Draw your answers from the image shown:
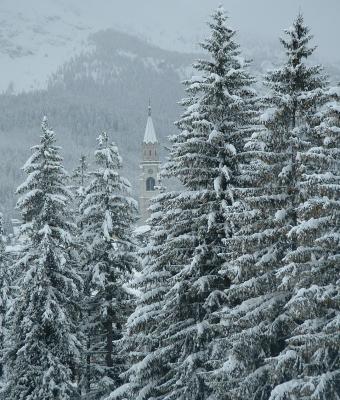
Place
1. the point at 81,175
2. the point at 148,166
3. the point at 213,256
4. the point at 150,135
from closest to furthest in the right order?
the point at 213,256 < the point at 81,175 < the point at 148,166 < the point at 150,135

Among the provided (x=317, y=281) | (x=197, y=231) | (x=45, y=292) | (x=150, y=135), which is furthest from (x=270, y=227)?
(x=150, y=135)

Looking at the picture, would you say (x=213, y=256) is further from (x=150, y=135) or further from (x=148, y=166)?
(x=150, y=135)

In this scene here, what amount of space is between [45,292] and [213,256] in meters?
10.1

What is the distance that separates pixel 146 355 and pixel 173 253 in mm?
3815

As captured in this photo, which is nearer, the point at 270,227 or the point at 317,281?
the point at 317,281

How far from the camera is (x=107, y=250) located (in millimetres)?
29734

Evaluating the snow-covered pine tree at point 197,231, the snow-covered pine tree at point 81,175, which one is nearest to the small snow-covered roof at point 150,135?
the snow-covered pine tree at point 81,175

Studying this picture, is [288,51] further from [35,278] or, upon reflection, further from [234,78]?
[35,278]

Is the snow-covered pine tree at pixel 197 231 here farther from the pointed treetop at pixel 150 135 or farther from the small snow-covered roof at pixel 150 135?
the small snow-covered roof at pixel 150 135

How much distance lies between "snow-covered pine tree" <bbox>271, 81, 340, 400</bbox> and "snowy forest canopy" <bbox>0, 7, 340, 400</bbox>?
0.15 ft

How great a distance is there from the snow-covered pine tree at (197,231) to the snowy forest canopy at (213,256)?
55 mm

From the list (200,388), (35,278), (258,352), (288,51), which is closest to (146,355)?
(200,388)

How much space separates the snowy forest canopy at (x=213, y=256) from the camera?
637 inches

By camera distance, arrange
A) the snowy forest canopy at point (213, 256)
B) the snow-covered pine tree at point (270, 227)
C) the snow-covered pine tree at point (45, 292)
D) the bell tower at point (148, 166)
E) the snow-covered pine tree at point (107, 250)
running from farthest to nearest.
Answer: the bell tower at point (148, 166)
the snow-covered pine tree at point (107, 250)
the snow-covered pine tree at point (45, 292)
the snow-covered pine tree at point (270, 227)
the snowy forest canopy at point (213, 256)
